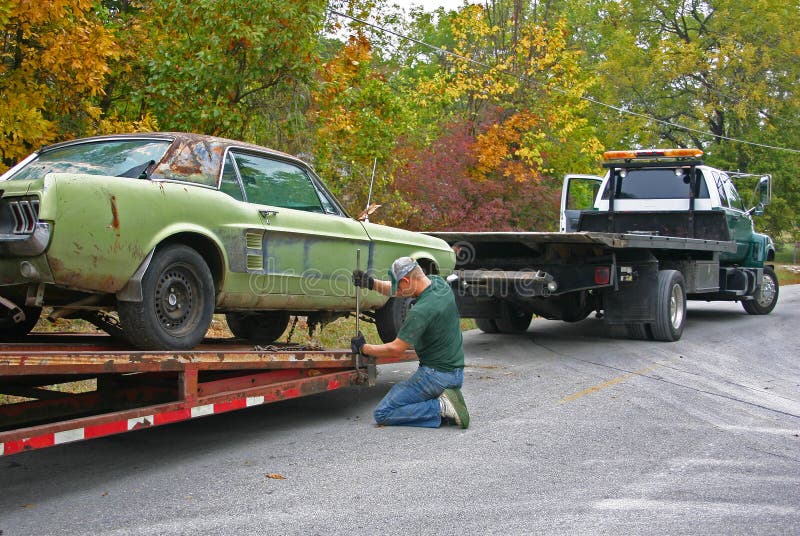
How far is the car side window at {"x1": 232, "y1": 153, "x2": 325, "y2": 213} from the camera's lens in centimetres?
666

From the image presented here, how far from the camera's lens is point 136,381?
609 centimetres

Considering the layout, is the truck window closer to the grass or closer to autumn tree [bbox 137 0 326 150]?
autumn tree [bbox 137 0 326 150]

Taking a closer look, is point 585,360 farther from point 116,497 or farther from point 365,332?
point 116,497

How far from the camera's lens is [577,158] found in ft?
75.8

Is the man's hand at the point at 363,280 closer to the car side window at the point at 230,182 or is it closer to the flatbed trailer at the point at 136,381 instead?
the flatbed trailer at the point at 136,381

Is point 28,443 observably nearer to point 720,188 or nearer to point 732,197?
point 720,188

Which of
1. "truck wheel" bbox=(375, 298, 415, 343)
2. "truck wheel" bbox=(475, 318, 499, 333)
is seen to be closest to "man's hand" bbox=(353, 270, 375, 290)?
"truck wheel" bbox=(375, 298, 415, 343)

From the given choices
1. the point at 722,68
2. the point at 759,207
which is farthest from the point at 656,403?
the point at 722,68

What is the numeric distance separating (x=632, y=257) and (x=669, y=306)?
0.81 meters

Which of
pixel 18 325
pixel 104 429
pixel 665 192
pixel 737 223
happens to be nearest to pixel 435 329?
pixel 104 429

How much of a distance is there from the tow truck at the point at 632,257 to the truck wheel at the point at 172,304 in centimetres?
343

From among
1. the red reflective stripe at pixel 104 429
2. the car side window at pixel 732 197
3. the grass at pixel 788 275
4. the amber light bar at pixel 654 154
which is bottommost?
the grass at pixel 788 275

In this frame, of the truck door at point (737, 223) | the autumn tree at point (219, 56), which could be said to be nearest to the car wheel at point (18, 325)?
the autumn tree at point (219, 56)

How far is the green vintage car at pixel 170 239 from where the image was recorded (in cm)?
506
